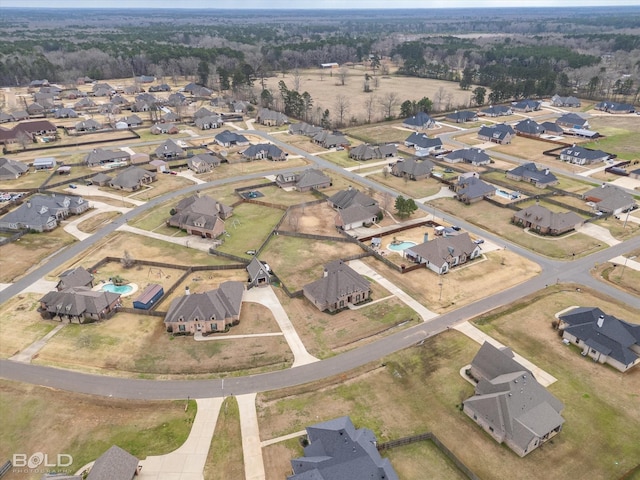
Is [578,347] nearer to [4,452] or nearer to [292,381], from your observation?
[292,381]

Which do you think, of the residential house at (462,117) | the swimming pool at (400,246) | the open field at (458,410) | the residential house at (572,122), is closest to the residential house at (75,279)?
the open field at (458,410)

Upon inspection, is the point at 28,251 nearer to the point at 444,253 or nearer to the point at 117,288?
the point at 117,288

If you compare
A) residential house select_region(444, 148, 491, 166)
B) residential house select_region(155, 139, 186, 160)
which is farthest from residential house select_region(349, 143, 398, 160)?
residential house select_region(155, 139, 186, 160)

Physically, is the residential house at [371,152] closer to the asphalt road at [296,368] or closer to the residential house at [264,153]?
the residential house at [264,153]

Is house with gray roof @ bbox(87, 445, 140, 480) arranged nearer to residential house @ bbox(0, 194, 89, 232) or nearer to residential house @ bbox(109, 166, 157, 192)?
residential house @ bbox(0, 194, 89, 232)

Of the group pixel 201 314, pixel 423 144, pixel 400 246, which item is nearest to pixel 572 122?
pixel 423 144

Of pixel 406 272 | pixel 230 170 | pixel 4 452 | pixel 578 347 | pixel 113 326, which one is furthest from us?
pixel 230 170

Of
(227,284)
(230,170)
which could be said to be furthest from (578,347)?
(230,170)
